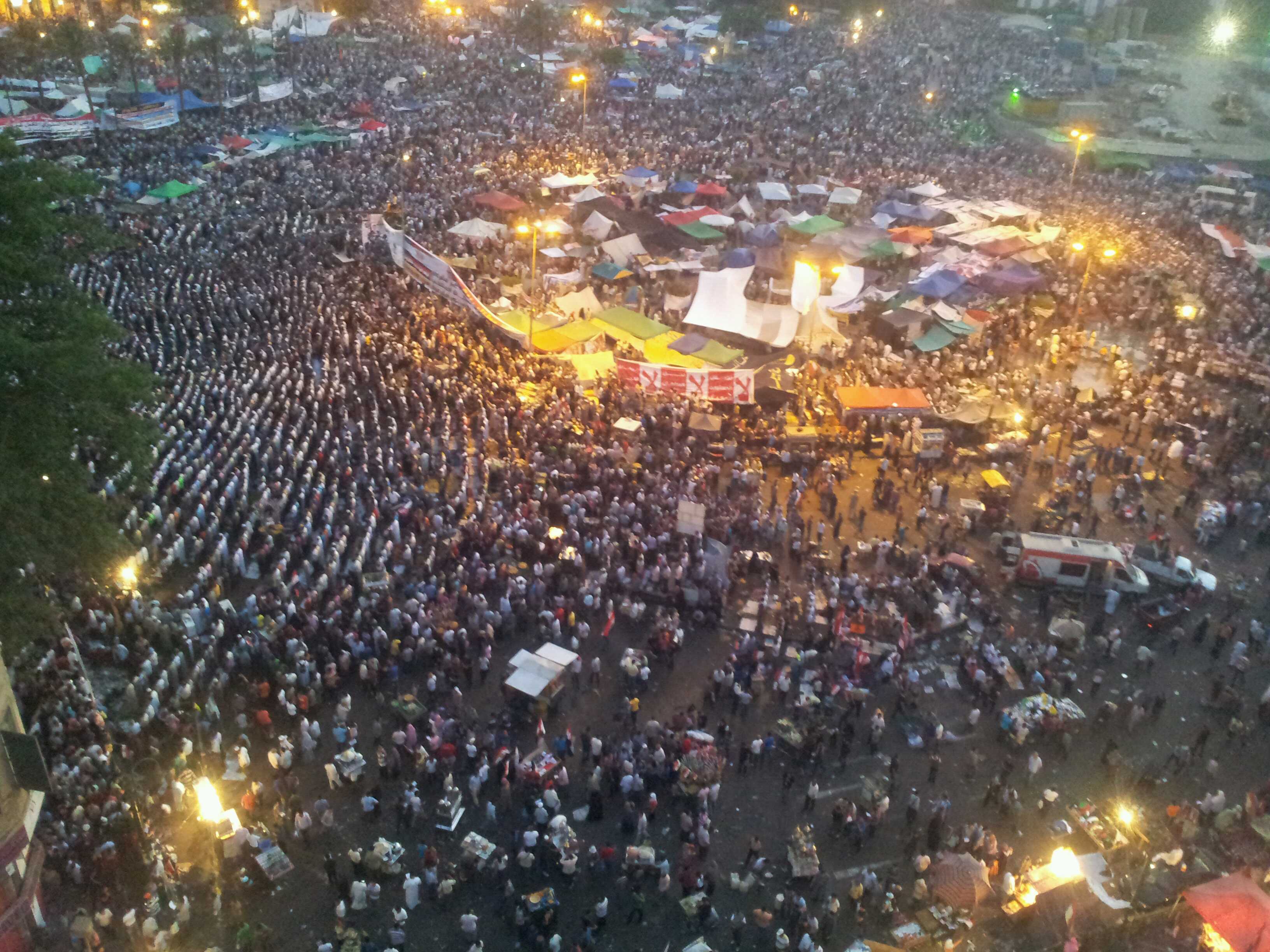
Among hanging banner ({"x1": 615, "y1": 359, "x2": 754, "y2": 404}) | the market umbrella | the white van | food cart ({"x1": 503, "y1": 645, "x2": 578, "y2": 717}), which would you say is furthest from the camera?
hanging banner ({"x1": 615, "y1": 359, "x2": 754, "y2": 404})

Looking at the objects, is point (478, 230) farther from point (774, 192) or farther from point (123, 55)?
point (123, 55)

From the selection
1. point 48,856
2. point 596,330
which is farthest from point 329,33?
point 48,856

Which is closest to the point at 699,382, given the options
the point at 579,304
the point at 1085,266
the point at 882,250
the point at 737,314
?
the point at 737,314

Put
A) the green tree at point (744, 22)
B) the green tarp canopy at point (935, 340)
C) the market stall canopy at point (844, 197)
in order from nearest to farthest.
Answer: the green tarp canopy at point (935, 340) < the market stall canopy at point (844, 197) < the green tree at point (744, 22)

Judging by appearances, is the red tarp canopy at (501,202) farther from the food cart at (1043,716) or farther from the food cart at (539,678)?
the food cart at (1043,716)

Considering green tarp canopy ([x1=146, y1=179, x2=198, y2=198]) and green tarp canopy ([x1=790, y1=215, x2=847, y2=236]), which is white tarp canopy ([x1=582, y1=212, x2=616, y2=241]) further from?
green tarp canopy ([x1=146, y1=179, x2=198, y2=198])

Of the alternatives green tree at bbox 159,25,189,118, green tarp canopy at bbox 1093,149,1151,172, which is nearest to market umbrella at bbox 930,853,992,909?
green tarp canopy at bbox 1093,149,1151,172

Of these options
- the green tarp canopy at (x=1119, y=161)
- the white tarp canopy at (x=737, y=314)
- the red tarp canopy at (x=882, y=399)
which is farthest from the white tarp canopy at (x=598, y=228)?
the green tarp canopy at (x=1119, y=161)
